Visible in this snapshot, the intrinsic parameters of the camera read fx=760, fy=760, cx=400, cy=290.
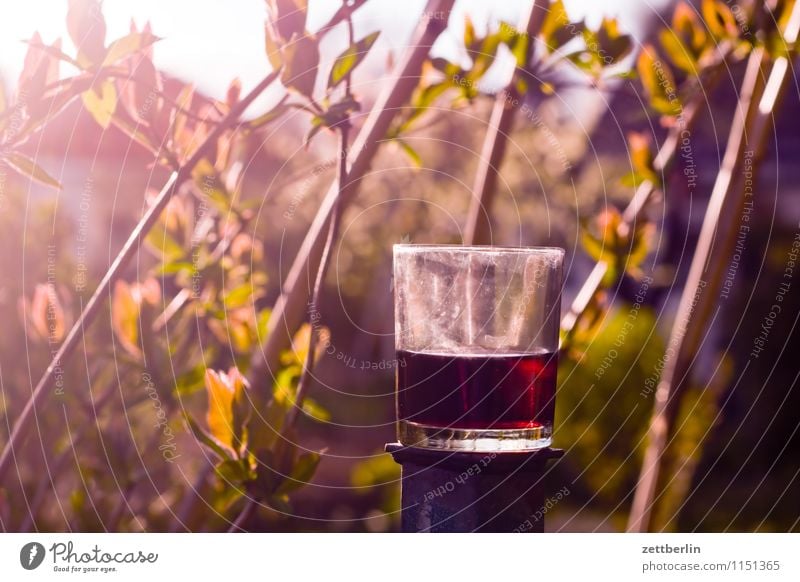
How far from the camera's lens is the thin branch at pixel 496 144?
1.63 feet

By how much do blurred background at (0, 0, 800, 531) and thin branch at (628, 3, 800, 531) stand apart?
0.02 meters

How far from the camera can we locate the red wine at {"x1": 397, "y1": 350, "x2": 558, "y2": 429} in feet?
1.30

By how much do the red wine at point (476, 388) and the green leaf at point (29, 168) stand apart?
24cm

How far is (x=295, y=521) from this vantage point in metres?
0.58

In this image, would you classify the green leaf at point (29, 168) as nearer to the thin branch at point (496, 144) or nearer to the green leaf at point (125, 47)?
the green leaf at point (125, 47)

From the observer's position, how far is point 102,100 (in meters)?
0.46

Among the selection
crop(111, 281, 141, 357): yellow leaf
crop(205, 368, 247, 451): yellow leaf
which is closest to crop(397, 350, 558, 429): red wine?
crop(205, 368, 247, 451): yellow leaf

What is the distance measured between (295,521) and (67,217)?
364 mm

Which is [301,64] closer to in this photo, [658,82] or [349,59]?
[349,59]
